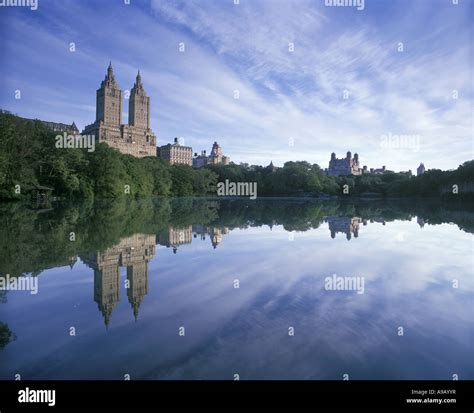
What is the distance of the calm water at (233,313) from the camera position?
3717mm

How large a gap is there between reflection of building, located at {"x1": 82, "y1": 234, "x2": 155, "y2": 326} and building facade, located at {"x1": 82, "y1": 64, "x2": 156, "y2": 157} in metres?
104

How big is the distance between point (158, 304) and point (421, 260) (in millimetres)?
6914

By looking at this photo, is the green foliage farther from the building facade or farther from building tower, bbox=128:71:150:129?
building tower, bbox=128:71:150:129

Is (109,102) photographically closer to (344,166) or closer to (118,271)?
(344,166)

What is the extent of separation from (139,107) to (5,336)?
13271 cm

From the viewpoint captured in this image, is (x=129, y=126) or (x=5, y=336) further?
(x=129, y=126)

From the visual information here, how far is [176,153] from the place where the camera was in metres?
134

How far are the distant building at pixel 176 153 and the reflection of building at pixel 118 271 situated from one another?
396 ft

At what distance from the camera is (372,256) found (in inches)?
381
